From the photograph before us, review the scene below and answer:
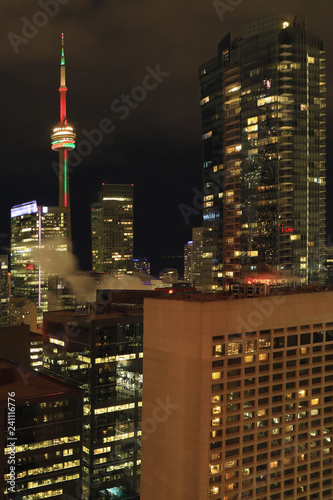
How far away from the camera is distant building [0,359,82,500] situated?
46562 millimetres

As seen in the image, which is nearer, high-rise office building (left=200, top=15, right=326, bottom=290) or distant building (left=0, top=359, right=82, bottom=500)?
distant building (left=0, top=359, right=82, bottom=500)

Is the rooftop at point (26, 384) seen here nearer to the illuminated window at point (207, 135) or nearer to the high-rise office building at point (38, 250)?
the illuminated window at point (207, 135)

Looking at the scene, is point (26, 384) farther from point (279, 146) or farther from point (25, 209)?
point (25, 209)

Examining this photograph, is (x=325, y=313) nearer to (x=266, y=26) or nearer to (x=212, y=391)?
(x=212, y=391)

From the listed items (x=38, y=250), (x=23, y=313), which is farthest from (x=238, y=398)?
(x=38, y=250)

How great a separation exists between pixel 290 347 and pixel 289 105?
2816 inches

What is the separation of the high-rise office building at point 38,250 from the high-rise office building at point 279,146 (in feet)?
302

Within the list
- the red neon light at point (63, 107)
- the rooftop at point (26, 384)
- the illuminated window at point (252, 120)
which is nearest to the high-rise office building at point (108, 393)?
the rooftop at point (26, 384)

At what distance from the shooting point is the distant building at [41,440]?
46.6 metres

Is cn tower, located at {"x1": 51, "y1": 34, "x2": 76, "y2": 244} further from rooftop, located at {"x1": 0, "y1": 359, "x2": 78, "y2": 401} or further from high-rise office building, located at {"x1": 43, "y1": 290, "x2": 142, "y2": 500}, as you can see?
rooftop, located at {"x1": 0, "y1": 359, "x2": 78, "y2": 401}

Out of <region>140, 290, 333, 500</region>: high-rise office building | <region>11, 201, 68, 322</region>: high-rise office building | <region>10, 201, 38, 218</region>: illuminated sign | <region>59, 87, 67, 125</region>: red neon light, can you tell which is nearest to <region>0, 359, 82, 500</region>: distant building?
<region>140, 290, 333, 500</region>: high-rise office building

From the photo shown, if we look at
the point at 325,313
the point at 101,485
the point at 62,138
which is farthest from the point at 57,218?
the point at 325,313

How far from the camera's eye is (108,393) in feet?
209

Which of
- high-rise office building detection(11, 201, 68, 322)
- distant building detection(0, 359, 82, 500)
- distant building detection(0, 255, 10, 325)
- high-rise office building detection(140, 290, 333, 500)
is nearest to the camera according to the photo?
high-rise office building detection(140, 290, 333, 500)
